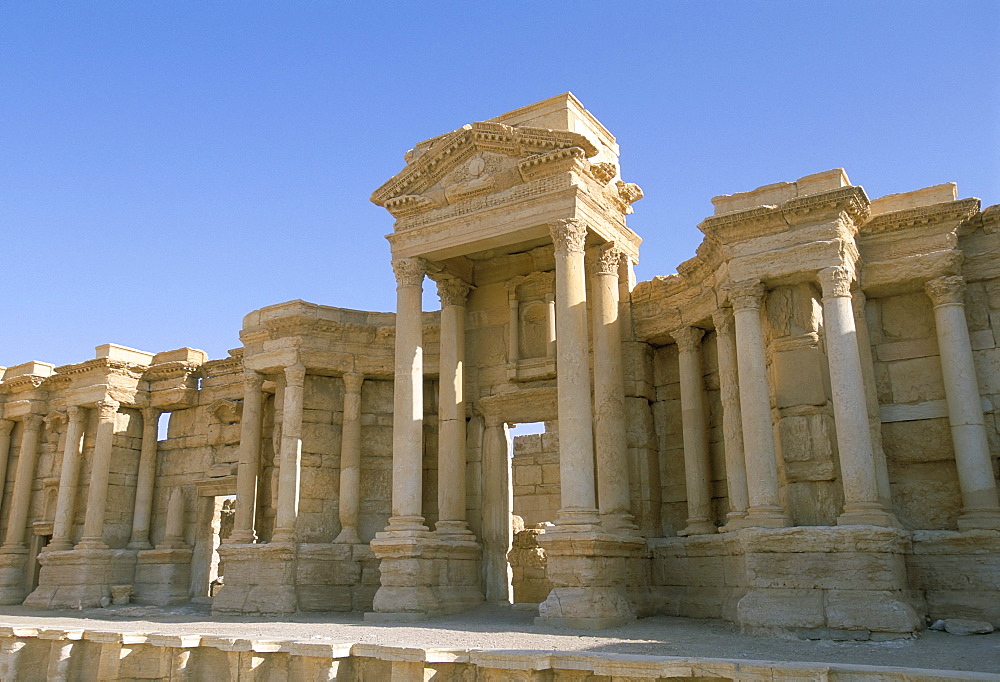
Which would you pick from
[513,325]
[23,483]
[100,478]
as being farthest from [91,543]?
[513,325]

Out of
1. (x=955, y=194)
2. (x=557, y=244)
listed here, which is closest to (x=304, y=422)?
(x=557, y=244)

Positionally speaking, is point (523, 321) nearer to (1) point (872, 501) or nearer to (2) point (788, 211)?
(2) point (788, 211)

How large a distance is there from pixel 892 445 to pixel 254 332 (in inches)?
516

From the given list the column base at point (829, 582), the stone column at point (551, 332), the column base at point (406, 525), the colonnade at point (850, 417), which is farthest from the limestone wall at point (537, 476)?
the column base at point (829, 582)

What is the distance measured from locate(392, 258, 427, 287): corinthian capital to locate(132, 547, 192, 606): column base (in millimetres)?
10345

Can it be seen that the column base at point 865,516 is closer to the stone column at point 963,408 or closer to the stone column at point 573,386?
the stone column at point 963,408

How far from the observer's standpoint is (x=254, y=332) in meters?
Result: 18.8

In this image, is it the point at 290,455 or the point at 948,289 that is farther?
the point at 290,455

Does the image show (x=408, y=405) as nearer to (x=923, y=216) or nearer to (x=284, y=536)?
(x=284, y=536)

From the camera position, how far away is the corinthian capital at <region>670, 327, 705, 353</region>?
14891 millimetres

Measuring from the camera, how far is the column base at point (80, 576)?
66.3ft

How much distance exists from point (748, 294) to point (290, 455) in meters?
9.90

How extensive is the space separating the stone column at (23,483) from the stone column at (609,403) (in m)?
17.3

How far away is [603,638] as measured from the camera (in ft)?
34.9
